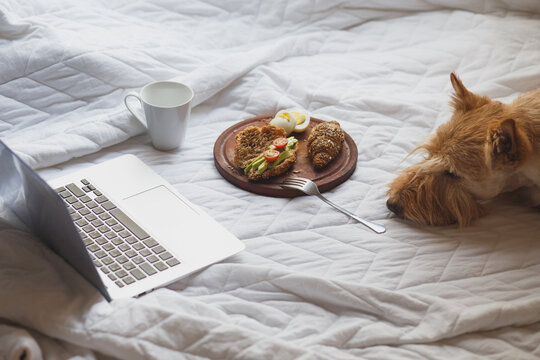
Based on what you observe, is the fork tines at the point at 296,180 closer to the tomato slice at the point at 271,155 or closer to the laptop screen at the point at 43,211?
the tomato slice at the point at 271,155

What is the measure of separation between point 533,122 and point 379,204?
40 cm

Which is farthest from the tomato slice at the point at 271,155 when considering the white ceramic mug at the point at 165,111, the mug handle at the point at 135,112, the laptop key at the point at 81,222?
the laptop key at the point at 81,222

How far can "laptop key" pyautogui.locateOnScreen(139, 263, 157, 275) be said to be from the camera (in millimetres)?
1161

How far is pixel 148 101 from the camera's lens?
1545mm

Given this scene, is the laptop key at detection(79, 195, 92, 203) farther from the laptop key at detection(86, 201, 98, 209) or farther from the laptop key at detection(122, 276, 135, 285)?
the laptop key at detection(122, 276, 135, 285)

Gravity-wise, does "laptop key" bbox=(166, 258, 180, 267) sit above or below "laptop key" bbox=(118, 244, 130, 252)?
above

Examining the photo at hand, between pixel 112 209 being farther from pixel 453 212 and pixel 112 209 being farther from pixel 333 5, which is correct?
pixel 333 5

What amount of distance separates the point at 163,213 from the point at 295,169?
0.36 m

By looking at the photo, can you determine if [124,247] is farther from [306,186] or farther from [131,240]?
[306,186]

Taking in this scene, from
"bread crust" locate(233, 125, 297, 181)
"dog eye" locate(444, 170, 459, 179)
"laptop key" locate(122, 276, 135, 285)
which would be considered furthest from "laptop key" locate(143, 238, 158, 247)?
"dog eye" locate(444, 170, 459, 179)

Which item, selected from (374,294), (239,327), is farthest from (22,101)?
(374,294)

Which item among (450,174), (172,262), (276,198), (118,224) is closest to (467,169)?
(450,174)

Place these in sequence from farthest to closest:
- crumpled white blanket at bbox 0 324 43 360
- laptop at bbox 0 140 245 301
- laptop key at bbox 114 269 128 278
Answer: laptop key at bbox 114 269 128 278, laptop at bbox 0 140 245 301, crumpled white blanket at bbox 0 324 43 360

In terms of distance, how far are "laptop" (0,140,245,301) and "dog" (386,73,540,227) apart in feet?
1.48
